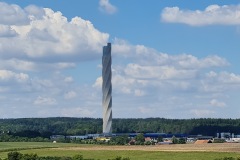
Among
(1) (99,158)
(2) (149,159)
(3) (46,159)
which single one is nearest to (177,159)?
(2) (149,159)

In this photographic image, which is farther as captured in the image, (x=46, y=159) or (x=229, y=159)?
(x=46, y=159)

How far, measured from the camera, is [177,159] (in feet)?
381

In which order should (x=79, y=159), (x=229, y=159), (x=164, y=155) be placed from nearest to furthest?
(x=229, y=159) < (x=79, y=159) < (x=164, y=155)

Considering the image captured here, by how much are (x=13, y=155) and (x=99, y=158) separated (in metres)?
17.4

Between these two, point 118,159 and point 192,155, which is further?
point 192,155

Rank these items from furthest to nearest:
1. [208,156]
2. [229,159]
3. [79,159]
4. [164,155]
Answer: [164,155] < [208,156] < [79,159] < [229,159]

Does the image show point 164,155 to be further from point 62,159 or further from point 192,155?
point 62,159

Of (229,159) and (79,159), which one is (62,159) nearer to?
(79,159)

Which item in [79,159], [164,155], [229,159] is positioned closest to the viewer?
[229,159]

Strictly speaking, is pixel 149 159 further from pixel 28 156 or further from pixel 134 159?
pixel 28 156

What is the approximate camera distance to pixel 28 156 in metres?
114

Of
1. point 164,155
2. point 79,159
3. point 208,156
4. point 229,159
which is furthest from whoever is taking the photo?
point 164,155

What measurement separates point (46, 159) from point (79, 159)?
8.51 m

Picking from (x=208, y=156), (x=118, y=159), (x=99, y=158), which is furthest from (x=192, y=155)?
(x=118, y=159)
